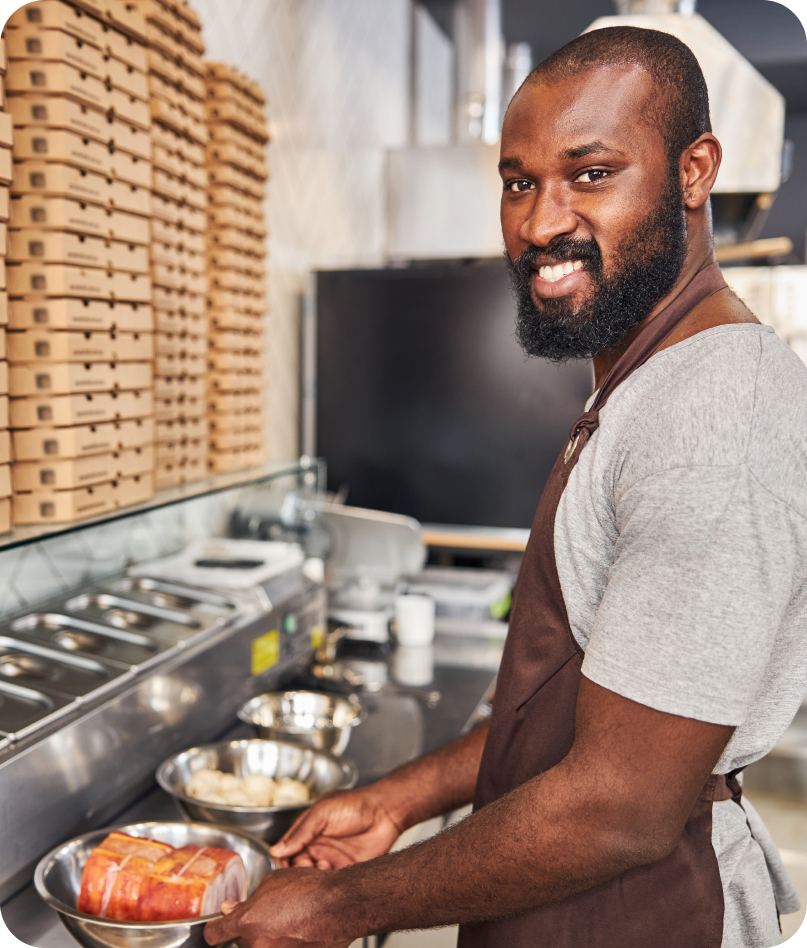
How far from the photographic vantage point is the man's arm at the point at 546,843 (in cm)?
66

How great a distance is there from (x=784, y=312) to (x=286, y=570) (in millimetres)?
2217

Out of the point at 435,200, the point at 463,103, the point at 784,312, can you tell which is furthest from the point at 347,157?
the point at 784,312

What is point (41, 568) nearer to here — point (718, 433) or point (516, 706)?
point (516, 706)

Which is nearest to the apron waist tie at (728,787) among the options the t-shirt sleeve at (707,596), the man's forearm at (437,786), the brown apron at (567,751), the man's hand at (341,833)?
the brown apron at (567,751)

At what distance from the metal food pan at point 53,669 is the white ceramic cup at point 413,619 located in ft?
3.67

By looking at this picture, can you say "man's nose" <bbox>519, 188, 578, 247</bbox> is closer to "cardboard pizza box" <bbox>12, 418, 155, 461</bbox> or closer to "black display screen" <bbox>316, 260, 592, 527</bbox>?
"cardboard pizza box" <bbox>12, 418, 155, 461</bbox>

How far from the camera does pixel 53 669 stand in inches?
50.1

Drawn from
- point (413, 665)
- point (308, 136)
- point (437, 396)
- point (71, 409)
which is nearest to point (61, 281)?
point (71, 409)

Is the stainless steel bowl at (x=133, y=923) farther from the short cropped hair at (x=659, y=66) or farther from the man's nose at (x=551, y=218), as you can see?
the short cropped hair at (x=659, y=66)

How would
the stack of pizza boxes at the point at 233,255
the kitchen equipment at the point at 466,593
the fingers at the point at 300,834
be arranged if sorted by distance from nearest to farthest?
the fingers at the point at 300,834, the stack of pizza boxes at the point at 233,255, the kitchen equipment at the point at 466,593

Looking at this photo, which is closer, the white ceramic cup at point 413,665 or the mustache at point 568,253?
the mustache at point 568,253

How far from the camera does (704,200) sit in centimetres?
86

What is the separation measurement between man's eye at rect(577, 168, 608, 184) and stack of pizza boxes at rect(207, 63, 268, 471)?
1345mm

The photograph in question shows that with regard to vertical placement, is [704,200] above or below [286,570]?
above
